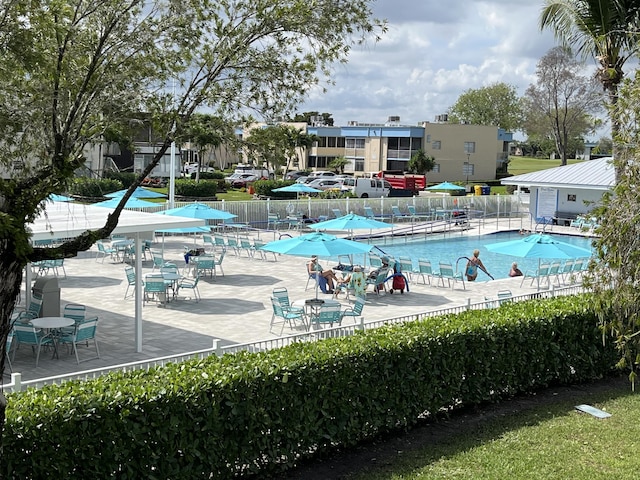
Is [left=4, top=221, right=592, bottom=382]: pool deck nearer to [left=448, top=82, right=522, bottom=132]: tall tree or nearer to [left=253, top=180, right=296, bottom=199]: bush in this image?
[left=253, top=180, right=296, bottom=199]: bush

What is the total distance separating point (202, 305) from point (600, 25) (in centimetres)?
1074

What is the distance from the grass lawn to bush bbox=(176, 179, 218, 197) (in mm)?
34888

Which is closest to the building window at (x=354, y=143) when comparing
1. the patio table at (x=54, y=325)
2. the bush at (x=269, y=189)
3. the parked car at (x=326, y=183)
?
the parked car at (x=326, y=183)

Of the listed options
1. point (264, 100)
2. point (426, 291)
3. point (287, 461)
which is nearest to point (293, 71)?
point (264, 100)

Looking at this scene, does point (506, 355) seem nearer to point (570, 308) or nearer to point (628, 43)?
point (570, 308)

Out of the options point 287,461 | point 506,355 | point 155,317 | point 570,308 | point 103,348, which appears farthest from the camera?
point 155,317

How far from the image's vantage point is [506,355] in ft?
37.8

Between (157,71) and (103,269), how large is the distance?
1581 cm

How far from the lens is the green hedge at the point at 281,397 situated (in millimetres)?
7305

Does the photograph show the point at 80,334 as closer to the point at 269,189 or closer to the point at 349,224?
the point at 349,224

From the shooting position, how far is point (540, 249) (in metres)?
19.4

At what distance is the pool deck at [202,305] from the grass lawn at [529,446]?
4.43m

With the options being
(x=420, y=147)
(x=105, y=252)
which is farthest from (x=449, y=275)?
(x=420, y=147)

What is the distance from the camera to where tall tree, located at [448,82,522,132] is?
389 ft
